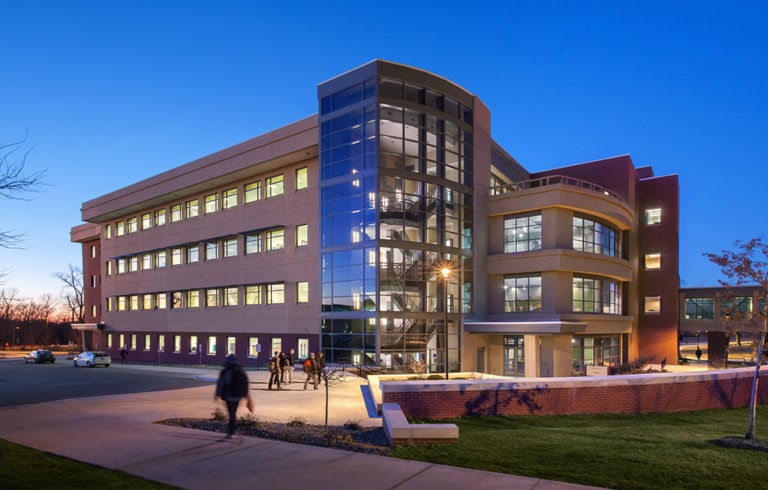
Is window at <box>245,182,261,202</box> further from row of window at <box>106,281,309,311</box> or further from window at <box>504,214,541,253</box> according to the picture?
window at <box>504,214,541,253</box>

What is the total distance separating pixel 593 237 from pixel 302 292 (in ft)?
64.6

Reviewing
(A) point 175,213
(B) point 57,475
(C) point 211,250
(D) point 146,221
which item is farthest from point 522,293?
(D) point 146,221

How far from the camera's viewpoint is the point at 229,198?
148 feet

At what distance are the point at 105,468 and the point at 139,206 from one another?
48870 millimetres

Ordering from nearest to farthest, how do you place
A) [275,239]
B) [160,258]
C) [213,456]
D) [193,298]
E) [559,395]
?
[213,456] → [559,395] → [275,239] → [193,298] → [160,258]

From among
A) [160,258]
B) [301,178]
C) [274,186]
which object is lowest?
[160,258]

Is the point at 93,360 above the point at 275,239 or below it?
below

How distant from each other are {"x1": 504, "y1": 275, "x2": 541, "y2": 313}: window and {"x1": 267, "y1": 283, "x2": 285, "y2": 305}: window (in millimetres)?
15307

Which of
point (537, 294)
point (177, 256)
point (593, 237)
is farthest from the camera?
point (177, 256)

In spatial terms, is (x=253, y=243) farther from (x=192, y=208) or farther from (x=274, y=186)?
(x=192, y=208)

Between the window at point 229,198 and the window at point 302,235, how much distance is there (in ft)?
28.0

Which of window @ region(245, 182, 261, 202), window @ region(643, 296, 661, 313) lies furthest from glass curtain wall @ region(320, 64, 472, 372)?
window @ region(643, 296, 661, 313)

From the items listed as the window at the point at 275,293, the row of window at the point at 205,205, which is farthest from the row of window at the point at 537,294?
the window at the point at 275,293

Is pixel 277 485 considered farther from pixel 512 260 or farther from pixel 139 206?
pixel 139 206
